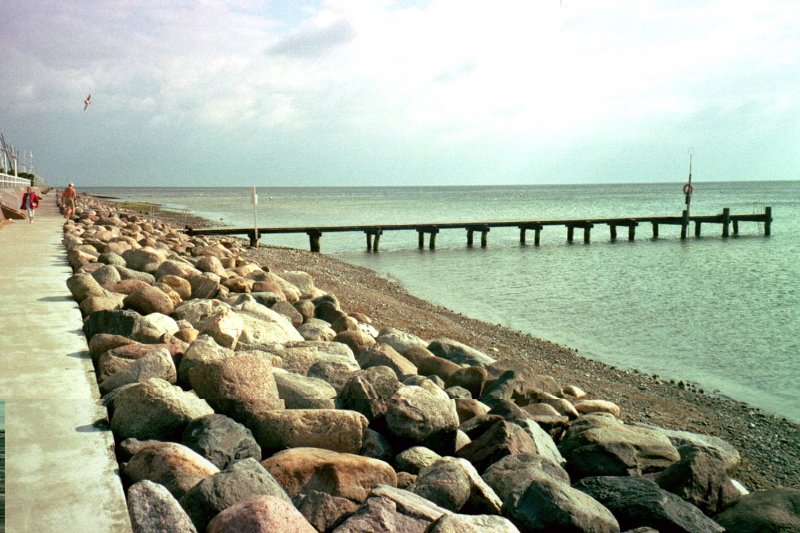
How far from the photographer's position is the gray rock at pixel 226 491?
2.71 m

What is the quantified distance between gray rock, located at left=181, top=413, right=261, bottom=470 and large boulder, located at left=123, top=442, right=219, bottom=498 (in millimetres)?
190

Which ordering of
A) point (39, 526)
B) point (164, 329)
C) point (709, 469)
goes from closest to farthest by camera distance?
point (39, 526)
point (709, 469)
point (164, 329)

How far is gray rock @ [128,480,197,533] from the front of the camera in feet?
8.26

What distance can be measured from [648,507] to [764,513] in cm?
60

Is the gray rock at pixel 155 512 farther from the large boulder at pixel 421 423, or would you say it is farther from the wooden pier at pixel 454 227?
the wooden pier at pixel 454 227

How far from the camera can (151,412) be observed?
3.53 meters

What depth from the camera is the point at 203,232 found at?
23703 millimetres

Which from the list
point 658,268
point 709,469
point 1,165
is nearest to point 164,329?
point 709,469

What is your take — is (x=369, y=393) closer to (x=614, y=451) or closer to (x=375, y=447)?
(x=375, y=447)

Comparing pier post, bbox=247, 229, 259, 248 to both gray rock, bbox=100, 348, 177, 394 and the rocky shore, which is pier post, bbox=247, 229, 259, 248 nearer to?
the rocky shore

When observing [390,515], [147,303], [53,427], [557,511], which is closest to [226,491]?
[390,515]

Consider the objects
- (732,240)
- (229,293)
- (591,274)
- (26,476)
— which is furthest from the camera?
(732,240)

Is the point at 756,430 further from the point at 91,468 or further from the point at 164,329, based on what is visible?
the point at 91,468

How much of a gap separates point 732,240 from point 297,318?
30.4 meters
